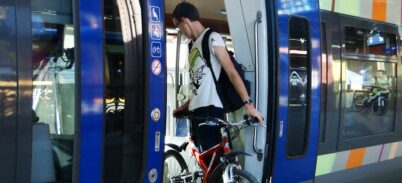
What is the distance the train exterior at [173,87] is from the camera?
2.45 meters

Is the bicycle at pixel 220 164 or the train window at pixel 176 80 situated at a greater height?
the train window at pixel 176 80

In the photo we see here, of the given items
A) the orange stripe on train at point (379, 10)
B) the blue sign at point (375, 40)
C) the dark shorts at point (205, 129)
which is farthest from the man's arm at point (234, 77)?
the orange stripe on train at point (379, 10)

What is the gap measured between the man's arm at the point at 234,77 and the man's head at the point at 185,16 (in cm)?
33

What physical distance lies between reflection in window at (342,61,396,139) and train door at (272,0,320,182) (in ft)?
1.99

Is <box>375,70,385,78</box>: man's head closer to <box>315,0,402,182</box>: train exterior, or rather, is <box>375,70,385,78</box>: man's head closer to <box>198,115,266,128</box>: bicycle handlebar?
<box>315,0,402,182</box>: train exterior

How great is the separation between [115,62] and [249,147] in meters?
1.56

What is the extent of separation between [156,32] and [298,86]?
67.2 inches

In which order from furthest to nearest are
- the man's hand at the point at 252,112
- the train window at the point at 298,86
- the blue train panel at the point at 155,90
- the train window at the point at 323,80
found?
the train window at the point at 323,80, the train window at the point at 298,86, the man's hand at the point at 252,112, the blue train panel at the point at 155,90

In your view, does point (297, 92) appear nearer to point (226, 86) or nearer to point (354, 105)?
point (226, 86)

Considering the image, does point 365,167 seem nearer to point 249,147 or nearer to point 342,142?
point 342,142

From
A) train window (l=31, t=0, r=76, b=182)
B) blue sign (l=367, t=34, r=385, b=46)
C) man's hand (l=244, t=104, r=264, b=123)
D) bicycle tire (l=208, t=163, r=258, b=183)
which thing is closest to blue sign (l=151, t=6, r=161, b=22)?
train window (l=31, t=0, r=76, b=182)

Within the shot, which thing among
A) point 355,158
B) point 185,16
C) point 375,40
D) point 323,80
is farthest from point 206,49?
point 375,40

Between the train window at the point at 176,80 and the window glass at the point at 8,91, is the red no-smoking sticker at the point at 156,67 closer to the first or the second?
the window glass at the point at 8,91

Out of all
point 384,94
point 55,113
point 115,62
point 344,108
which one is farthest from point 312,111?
point 55,113
